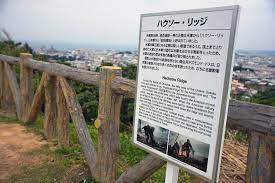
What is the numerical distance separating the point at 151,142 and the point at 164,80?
434 millimetres

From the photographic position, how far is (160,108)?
1.96 metres

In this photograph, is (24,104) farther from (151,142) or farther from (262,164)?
(262,164)

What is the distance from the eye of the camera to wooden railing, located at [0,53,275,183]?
1790 millimetres

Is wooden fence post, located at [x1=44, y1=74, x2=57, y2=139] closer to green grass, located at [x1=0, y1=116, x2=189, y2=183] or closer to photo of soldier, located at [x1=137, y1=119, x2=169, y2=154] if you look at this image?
green grass, located at [x1=0, y1=116, x2=189, y2=183]

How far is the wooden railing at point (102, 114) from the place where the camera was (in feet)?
5.87

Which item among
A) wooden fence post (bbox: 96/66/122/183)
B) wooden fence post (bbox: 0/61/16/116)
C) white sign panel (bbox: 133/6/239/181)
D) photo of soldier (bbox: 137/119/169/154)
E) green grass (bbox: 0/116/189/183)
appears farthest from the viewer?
wooden fence post (bbox: 0/61/16/116)

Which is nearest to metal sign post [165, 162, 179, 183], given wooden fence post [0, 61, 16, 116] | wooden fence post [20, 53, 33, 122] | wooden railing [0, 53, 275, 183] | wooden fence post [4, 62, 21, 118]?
wooden railing [0, 53, 275, 183]

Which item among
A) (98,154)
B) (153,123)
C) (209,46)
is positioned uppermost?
(209,46)

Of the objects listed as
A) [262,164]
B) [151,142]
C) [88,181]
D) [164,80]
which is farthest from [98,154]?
[262,164]

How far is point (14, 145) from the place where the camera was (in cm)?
450

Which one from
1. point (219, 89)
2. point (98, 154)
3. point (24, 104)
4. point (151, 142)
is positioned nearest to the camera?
point (219, 89)

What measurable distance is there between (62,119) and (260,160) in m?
3.00

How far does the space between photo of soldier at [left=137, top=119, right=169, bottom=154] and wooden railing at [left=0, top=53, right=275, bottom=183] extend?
0.39 m

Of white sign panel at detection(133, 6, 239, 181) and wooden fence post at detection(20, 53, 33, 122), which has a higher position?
white sign panel at detection(133, 6, 239, 181)
